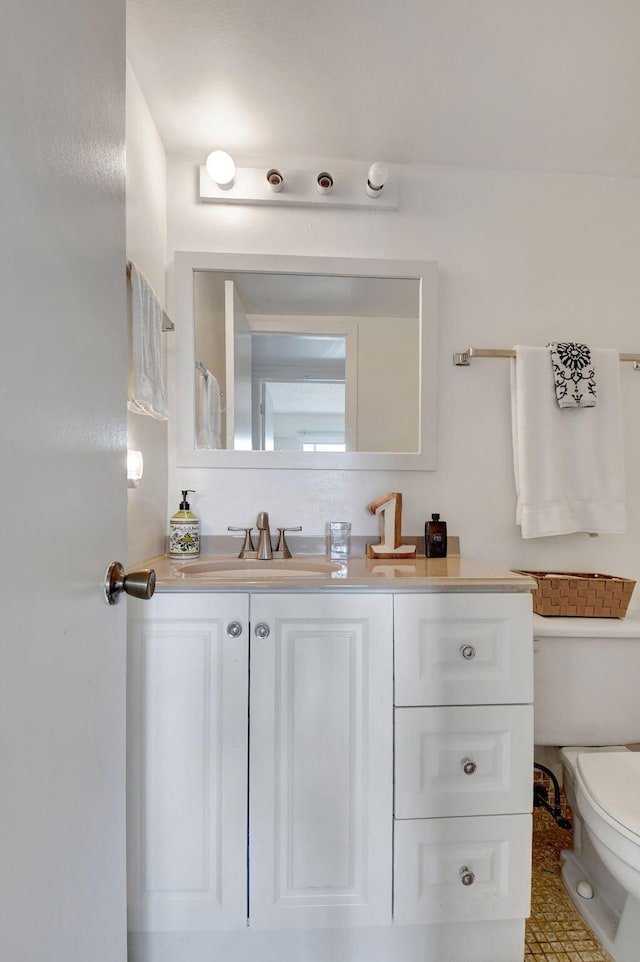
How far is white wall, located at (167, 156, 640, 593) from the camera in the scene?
63.6 inches

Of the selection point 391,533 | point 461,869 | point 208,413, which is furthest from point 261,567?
point 461,869

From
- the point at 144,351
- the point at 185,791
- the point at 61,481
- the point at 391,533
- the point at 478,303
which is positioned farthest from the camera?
the point at 478,303

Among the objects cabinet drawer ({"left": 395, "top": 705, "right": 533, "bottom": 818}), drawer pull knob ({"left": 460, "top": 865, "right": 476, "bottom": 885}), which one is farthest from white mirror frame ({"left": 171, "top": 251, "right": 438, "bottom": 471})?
drawer pull knob ({"left": 460, "top": 865, "right": 476, "bottom": 885})

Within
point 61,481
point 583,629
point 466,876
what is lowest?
point 466,876

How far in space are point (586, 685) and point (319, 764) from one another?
0.77 metres

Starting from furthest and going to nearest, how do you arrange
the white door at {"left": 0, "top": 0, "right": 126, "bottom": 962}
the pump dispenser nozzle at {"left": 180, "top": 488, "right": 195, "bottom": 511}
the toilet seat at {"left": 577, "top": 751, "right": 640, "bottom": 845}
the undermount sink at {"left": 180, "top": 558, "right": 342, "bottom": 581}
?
the pump dispenser nozzle at {"left": 180, "top": 488, "right": 195, "bottom": 511}
the undermount sink at {"left": 180, "top": 558, "right": 342, "bottom": 581}
the toilet seat at {"left": 577, "top": 751, "right": 640, "bottom": 845}
the white door at {"left": 0, "top": 0, "right": 126, "bottom": 962}

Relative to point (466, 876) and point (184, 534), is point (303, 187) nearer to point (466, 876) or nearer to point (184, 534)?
point (184, 534)

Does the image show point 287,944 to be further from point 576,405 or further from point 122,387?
point 576,405

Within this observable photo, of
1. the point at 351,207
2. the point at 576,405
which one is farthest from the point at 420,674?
the point at 351,207

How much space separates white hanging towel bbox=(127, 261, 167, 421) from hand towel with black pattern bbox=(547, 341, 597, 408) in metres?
1.21

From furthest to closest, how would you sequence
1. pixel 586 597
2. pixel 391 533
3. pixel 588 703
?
1. pixel 391 533
2. pixel 586 597
3. pixel 588 703

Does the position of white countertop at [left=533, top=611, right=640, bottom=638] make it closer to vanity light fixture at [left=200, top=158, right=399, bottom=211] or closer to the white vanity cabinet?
the white vanity cabinet

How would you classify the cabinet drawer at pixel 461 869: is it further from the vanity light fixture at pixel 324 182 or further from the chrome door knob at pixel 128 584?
the vanity light fixture at pixel 324 182

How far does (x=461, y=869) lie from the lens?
1.12 metres
